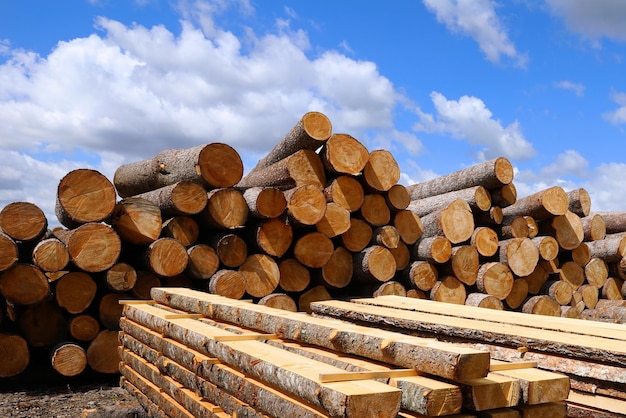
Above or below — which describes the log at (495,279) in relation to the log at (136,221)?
below

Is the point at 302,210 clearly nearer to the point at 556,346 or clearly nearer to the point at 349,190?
the point at 349,190

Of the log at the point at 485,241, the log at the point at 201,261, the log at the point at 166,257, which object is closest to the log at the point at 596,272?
the log at the point at 485,241

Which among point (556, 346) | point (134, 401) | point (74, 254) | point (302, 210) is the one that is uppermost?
point (302, 210)

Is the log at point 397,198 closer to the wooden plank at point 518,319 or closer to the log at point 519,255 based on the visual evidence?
the log at point 519,255

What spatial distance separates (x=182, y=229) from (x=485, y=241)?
13.5 feet

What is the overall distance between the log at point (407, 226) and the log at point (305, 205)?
144 cm

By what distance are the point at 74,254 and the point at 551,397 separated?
4.59 metres

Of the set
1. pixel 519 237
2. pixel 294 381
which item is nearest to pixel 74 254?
pixel 294 381

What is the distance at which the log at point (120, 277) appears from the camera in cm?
593

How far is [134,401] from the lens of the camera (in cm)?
523

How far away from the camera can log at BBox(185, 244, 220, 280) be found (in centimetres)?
625

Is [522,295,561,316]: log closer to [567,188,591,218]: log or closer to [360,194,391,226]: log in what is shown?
[567,188,591,218]: log

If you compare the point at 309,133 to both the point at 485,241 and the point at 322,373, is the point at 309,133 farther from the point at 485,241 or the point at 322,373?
the point at 322,373

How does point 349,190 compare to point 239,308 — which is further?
point 349,190
